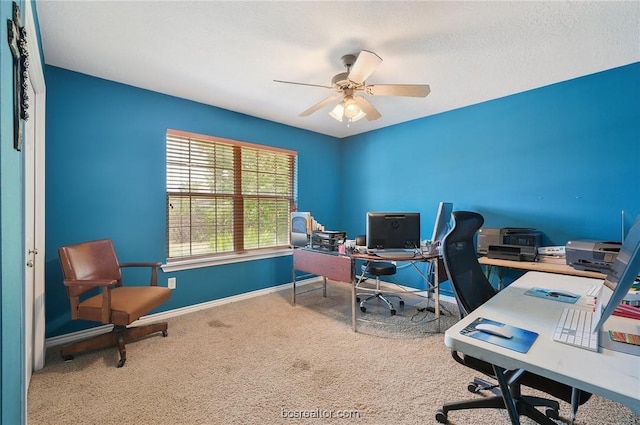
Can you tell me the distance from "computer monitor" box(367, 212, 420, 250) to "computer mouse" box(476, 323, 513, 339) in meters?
1.73

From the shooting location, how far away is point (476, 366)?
136cm

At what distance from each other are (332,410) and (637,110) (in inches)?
134

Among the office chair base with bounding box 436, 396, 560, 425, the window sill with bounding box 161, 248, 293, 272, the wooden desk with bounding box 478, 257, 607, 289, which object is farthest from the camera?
the window sill with bounding box 161, 248, 293, 272

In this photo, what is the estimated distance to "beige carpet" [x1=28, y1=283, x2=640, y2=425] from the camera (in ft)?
5.18

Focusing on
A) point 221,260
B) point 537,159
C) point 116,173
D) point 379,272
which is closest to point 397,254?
point 379,272

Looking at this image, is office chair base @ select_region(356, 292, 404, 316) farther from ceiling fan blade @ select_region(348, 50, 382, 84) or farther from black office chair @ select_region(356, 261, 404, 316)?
ceiling fan blade @ select_region(348, 50, 382, 84)

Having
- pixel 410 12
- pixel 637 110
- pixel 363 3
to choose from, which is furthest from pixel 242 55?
pixel 637 110

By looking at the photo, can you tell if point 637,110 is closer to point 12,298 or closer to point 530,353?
point 530,353

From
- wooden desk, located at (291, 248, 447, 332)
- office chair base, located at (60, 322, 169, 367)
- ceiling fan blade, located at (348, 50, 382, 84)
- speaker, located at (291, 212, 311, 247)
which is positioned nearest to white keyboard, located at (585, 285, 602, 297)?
wooden desk, located at (291, 248, 447, 332)

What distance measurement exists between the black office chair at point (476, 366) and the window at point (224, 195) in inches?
109

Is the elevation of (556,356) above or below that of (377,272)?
above

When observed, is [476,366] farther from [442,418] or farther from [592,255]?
[592,255]

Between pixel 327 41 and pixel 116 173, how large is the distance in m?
2.32

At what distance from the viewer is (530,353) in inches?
34.4
